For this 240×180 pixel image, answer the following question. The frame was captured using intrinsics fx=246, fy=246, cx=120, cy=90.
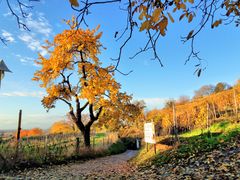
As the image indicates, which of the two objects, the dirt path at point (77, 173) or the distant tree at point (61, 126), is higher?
the distant tree at point (61, 126)

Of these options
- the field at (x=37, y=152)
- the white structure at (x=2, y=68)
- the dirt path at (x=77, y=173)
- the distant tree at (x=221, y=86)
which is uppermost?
the distant tree at (x=221, y=86)

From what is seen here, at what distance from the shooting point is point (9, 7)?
2.27 meters

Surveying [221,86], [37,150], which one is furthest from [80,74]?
[221,86]

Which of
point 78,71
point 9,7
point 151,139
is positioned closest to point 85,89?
point 78,71

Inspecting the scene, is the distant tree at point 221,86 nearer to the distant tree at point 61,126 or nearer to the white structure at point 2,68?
the distant tree at point 61,126

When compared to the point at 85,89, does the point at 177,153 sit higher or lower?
lower

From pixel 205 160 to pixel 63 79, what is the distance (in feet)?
33.7

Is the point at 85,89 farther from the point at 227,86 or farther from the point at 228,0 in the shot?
the point at 227,86

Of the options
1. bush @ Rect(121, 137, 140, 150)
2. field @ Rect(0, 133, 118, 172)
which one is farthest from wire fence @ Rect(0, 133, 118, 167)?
bush @ Rect(121, 137, 140, 150)

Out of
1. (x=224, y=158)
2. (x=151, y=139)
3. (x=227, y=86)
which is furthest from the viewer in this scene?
(x=227, y=86)

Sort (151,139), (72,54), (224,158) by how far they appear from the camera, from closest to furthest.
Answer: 1. (224,158)
2. (151,139)
3. (72,54)

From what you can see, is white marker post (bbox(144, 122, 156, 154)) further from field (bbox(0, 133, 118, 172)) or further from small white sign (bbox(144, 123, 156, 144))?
field (bbox(0, 133, 118, 172))

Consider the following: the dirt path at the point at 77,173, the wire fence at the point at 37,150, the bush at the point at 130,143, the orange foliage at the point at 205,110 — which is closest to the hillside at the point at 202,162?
the dirt path at the point at 77,173

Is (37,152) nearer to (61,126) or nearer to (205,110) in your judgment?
(205,110)
